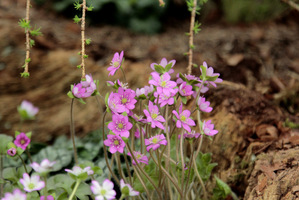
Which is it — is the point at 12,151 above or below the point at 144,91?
below

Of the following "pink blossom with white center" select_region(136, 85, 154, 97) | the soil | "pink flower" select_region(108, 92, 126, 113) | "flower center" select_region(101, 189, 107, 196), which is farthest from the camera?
the soil

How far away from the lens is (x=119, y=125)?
3.94ft

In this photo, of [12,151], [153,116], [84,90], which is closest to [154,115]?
[153,116]

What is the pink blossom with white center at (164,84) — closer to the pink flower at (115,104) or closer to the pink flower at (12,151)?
the pink flower at (115,104)

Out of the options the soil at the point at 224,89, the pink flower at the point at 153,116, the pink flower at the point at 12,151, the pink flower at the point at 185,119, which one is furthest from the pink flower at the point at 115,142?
the soil at the point at 224,89

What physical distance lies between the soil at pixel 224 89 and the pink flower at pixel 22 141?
914mm

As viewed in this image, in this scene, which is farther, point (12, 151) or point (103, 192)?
point (12, 151)

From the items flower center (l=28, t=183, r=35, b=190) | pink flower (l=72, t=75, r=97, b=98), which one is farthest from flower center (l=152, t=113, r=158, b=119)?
flower center (l=28, t=183, r=35, b=190)

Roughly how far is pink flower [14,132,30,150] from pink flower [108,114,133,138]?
447 millimetres

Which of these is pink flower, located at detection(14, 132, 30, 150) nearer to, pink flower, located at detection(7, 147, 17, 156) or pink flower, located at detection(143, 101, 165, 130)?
pink flower, located at detection(7, 147, 17, 156)

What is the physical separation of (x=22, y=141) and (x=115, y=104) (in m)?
0.50

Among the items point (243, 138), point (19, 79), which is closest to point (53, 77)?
point (19, 79)

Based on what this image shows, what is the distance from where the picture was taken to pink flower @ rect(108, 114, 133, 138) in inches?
46.9

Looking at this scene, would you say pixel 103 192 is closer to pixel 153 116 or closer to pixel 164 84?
pixel 153 116
